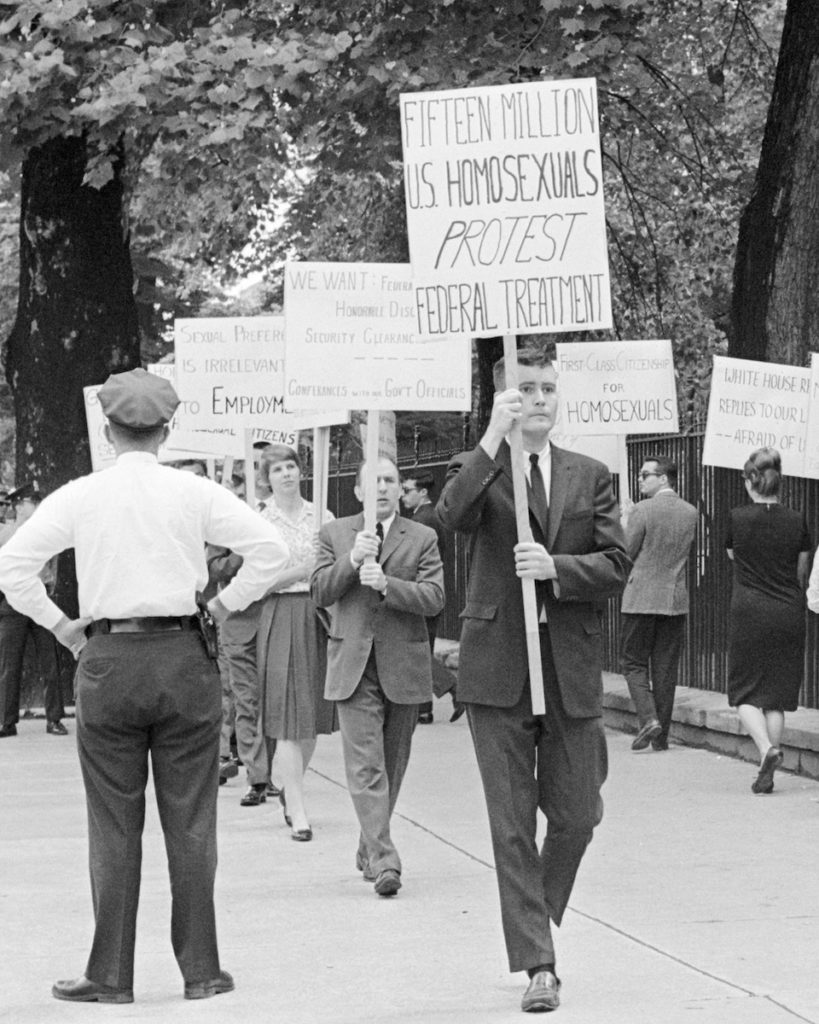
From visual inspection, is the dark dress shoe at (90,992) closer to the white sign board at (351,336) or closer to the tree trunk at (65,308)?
the white sign board at (351,336)

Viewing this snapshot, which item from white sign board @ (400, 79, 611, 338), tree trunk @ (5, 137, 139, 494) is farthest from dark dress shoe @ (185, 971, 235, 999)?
tree trunk @ (5, 137, 139, 494)

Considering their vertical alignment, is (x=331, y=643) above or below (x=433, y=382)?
below

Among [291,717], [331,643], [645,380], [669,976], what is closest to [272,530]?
[669,976]

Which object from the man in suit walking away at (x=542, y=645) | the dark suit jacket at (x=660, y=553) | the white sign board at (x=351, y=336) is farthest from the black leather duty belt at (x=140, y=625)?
the dark suit jacket at (x=660, y=553)

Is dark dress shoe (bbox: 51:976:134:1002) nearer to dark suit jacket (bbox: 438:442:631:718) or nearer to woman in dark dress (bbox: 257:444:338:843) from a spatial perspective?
dark suit jacket (bbox: 438:442:631:718)

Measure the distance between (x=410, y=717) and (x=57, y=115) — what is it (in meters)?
8.13

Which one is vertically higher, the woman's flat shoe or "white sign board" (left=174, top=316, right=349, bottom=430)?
"white sign board" (left=174, top=316, right=349, bottom=430)

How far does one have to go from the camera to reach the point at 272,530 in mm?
6445

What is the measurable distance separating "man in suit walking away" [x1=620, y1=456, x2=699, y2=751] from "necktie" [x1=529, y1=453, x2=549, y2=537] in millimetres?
7284

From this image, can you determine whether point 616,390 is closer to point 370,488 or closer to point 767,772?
point 767,772

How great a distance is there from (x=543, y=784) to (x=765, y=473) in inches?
220

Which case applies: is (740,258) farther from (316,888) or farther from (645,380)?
(316,888)

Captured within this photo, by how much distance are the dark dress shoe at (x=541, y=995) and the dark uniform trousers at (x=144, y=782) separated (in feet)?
3.25

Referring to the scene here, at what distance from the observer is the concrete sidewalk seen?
6.34 metres
